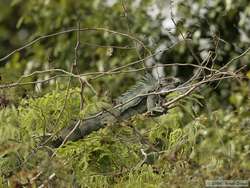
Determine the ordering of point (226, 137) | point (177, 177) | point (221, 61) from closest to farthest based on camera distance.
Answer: point (177, 177), point (226, 137), point (221, 61)

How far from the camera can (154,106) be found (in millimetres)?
1969

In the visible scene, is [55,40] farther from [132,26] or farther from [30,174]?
[30,174]

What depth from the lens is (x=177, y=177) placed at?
59.7 inches

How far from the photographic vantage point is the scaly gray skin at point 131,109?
1911 mm

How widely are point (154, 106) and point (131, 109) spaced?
8 cm

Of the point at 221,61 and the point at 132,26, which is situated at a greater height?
the point at 132,26

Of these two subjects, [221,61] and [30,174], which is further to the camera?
[221,61]

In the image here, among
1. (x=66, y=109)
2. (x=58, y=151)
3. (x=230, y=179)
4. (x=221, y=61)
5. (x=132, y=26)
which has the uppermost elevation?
(x=132, y=26)

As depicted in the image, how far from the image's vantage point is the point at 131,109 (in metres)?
2.03

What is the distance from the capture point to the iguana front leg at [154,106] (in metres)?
1.88

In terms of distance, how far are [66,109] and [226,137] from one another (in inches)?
20.1

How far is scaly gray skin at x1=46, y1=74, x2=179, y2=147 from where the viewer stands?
1.91m

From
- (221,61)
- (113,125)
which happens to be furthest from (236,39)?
(113,125)

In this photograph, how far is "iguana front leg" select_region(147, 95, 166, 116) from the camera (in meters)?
1.88
